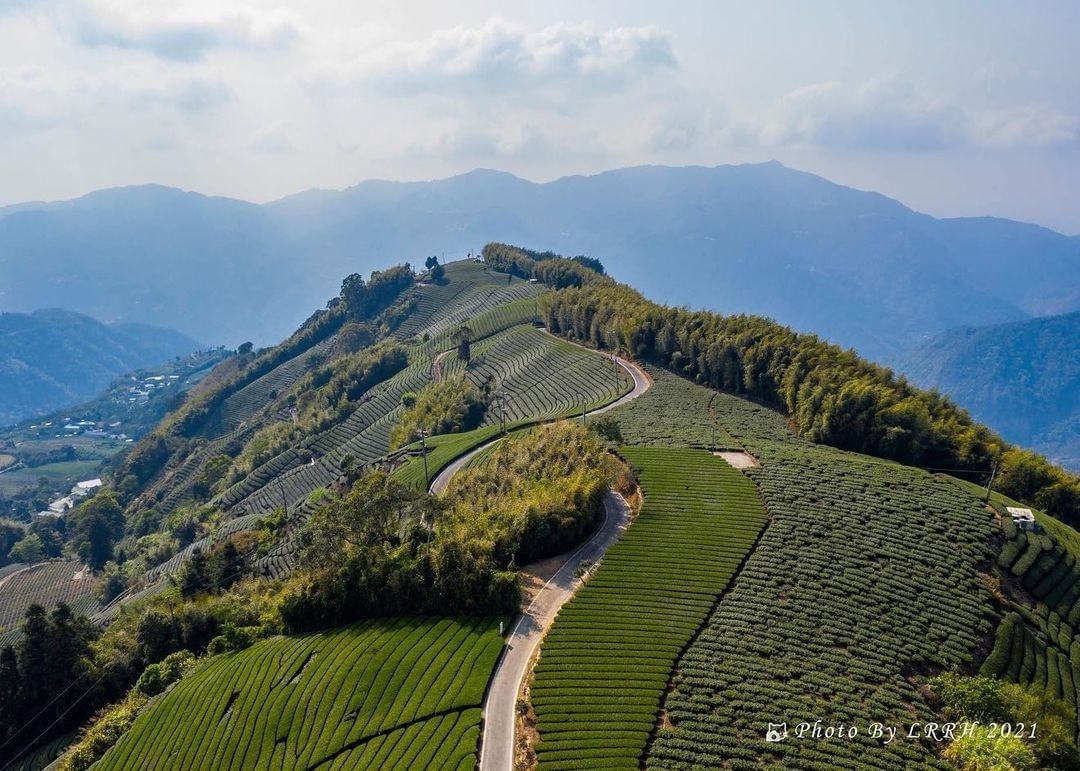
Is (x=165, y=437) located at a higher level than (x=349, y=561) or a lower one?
lower

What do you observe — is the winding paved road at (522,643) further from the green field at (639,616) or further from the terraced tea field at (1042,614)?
the terraced tea field at (1042,614)

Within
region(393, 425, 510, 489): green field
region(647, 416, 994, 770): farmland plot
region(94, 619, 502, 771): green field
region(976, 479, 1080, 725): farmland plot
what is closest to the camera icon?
region(647, 416, 994, 770): farmland plot

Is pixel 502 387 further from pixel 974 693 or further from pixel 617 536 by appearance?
pixel 974 693


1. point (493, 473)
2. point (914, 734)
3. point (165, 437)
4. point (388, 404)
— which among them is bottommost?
point (165, 437)

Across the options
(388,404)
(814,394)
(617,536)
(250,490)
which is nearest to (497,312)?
(388,404)

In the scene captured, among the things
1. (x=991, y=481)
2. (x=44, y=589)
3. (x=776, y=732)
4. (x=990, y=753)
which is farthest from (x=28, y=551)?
(x=991, y=481)

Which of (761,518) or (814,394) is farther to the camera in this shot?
(814,394)
